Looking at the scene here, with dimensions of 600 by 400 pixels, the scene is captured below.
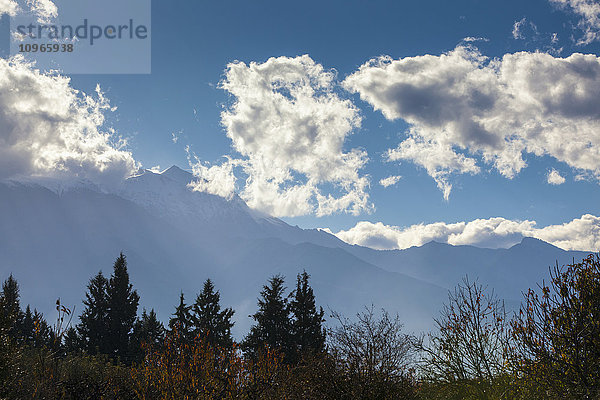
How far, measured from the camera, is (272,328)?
107ft

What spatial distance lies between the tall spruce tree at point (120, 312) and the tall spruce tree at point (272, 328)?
13.4 meters

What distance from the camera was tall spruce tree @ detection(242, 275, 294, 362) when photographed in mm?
32219

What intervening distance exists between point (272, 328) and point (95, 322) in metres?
18.0

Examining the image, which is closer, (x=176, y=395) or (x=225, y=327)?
(x=176, y=395)

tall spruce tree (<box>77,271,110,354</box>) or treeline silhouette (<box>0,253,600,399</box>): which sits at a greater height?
tall spruce tree (<box>77,271,110,354</box>)

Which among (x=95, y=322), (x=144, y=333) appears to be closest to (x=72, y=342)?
(x=95, y=322)

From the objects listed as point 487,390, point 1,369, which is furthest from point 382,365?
point 1,369

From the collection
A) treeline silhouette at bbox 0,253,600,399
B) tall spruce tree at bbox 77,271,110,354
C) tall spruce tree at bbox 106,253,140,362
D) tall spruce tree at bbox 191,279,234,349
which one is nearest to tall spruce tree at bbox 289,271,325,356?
tall spruce tree at bbox 191,279,234,349

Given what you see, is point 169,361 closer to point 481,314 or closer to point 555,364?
point 481,314

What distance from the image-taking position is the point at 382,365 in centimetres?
1405

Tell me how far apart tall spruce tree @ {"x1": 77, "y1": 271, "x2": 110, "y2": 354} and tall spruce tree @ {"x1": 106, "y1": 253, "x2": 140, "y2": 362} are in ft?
1.28

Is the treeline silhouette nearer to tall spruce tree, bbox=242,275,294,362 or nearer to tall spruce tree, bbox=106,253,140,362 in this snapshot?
tall spruce tree, bbox=242,275,294,362

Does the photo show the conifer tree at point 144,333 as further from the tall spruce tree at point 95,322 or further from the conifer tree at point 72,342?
the conifer tree at point 72,342

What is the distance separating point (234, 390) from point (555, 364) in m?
10.4
